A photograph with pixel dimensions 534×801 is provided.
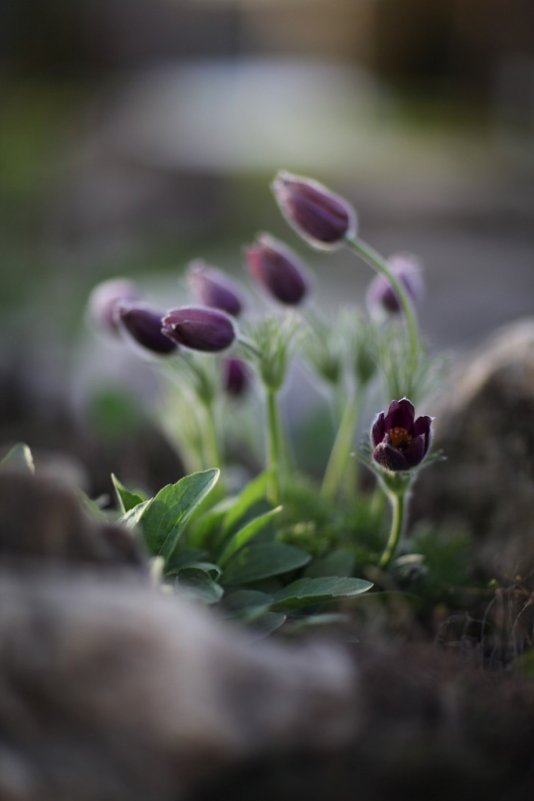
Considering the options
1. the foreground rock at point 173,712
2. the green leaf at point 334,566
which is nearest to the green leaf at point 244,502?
the green leaf at point 334,566

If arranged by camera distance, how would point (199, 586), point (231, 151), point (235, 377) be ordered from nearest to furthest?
point (199, 586)
point (235, 377)
point (231, 151)

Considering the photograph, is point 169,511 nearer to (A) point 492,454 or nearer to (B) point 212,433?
(B) point 212,433

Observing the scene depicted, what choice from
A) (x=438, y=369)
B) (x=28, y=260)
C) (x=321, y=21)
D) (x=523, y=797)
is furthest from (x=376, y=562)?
(x=321, y=21)

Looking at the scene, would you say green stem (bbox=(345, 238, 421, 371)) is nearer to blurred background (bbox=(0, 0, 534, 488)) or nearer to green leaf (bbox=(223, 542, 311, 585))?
green leaf (bbox=(223, 542, 311, 585))

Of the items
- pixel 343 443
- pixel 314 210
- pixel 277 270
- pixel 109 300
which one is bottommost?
pixel 343 443

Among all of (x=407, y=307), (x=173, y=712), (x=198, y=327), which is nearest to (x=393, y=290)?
(x=407, y=307)

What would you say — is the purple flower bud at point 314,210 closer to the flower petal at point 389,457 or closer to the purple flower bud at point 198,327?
the purple flower bud at point 198,327

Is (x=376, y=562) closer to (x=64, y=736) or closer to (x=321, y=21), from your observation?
(x=64, y=736)
